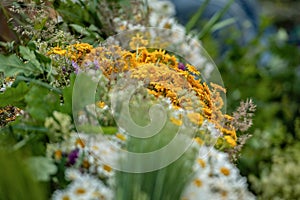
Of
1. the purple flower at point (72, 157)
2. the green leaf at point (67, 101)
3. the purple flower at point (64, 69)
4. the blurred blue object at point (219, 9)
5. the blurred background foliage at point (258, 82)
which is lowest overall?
the purple flower at point (72, 157)

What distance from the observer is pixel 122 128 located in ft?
3.92

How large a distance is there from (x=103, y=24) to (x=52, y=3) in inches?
9.4

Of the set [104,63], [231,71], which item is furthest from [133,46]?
[231,71]

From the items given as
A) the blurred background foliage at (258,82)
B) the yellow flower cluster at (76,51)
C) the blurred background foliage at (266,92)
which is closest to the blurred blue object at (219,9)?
the blurred background foliage at (258,82)

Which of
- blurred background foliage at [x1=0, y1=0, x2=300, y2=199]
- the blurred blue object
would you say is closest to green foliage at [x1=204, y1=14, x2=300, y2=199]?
blurred background foliage at [x1=0, y1=0, x2=300, y2=199]

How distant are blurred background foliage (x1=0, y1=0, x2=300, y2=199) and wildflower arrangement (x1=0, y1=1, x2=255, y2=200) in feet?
0.27

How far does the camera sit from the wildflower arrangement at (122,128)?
1.07 m

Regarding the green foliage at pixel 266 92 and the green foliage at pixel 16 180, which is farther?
the green foliage at pixel 266 92

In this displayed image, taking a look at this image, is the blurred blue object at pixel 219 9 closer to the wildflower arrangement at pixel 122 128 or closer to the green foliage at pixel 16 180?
the wildflower arrangement at pixel 122 128

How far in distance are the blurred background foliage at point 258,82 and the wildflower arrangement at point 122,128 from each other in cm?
8

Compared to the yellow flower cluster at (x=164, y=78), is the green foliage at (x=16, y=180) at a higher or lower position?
lower

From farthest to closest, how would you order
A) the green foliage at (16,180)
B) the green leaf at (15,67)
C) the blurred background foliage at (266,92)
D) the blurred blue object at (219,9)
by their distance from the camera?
the blurred blue object at (219,9)
the blurred background foliage at (266,92)
the green leaf at (15,67)
the green foliage at (16,180)

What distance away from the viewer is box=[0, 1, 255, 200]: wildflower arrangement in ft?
3.50

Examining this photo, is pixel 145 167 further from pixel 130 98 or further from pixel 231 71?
pixel 231 71
